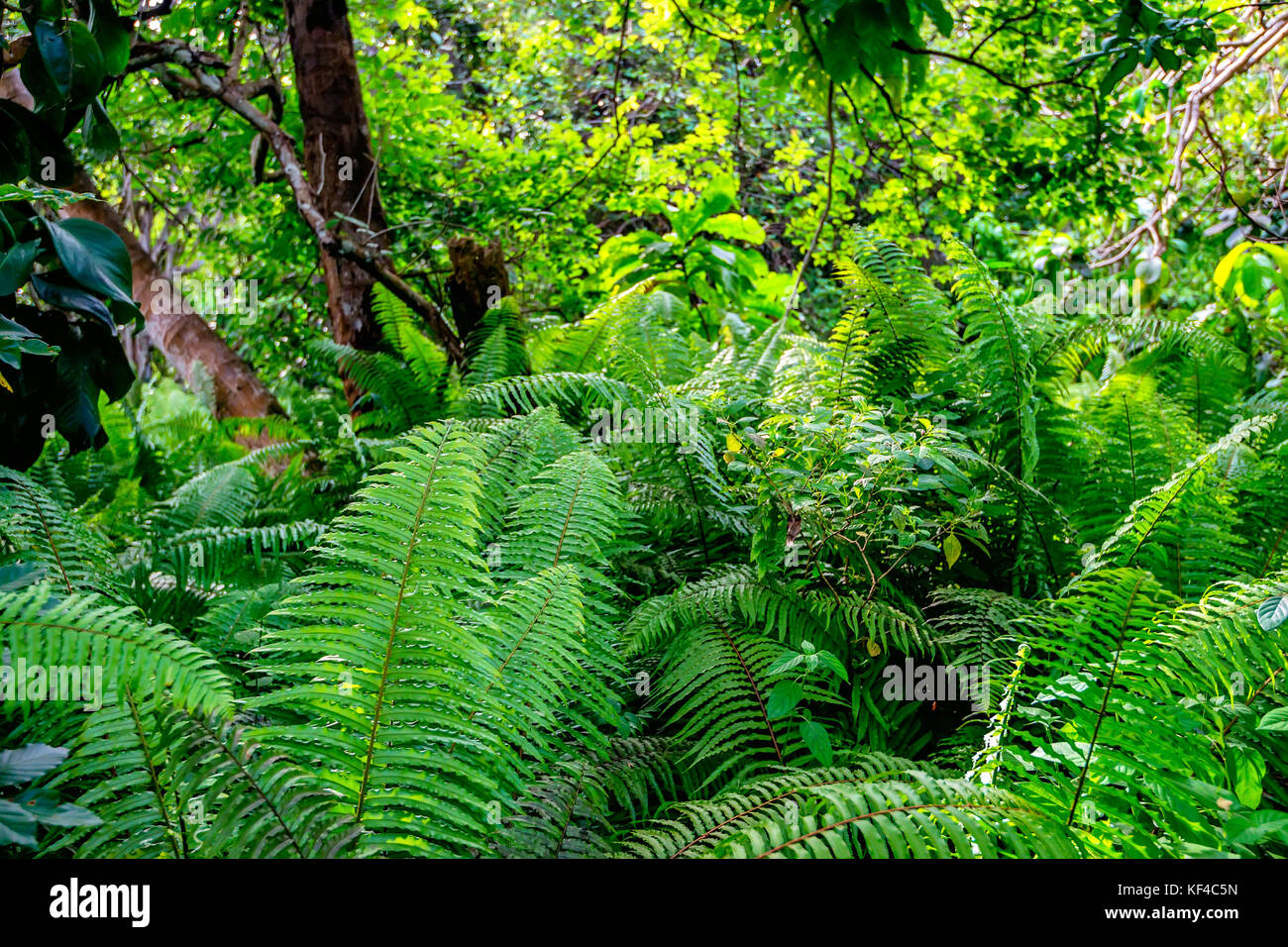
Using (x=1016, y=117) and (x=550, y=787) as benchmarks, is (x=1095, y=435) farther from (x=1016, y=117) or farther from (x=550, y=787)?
(x=1016, y=117)

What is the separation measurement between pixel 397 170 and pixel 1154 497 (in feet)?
14.4

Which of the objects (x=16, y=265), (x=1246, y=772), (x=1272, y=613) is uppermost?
(x=16, y=265)

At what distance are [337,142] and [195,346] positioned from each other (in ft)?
4.90

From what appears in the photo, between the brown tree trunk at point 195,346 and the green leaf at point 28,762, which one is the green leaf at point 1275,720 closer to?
the green leaf at point 28,762

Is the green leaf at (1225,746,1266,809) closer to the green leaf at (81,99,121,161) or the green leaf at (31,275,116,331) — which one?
the green leaf at (31,275,116,331)

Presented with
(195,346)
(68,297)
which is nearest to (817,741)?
(68,297)

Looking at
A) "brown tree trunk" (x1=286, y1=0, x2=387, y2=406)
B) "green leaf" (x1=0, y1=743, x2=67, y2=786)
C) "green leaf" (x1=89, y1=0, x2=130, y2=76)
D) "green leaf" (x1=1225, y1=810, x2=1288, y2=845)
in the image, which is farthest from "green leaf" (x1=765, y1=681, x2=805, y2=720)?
"brown tree trunk" (x1=286, y1=0, x2=387, y2=406)

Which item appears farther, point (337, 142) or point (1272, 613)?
point (337, 142)

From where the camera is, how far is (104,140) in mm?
2715

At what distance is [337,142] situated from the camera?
4.46 metres

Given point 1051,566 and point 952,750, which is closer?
point 952,750

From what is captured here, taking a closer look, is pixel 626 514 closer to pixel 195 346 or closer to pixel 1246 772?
pixel 1246 772

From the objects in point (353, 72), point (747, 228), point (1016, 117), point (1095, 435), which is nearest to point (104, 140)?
point (353, 72)

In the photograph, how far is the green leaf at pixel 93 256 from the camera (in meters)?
2.16
